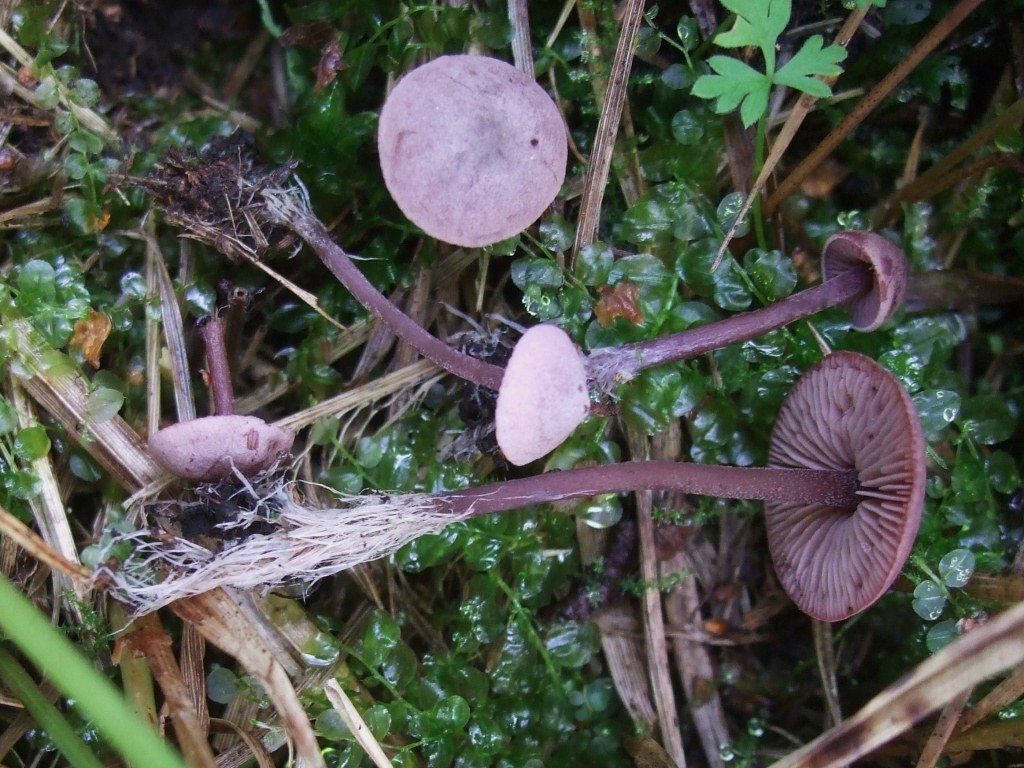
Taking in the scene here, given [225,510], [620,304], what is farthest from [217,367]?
[620,304]

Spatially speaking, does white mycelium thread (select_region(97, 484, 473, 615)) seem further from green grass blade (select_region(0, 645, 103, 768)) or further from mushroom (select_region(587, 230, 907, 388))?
mushroom (select_region(587, 230, 907, 388))

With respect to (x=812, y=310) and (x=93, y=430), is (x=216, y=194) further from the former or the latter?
(x=812, y=310)

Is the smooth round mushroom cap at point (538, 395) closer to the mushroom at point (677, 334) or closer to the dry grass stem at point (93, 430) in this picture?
the mushroom at point (677, 334)

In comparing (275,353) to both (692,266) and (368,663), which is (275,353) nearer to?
(368,663)

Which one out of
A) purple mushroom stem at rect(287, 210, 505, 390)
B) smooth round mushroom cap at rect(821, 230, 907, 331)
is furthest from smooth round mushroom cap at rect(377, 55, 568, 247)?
smooth round mushroom cap at rect(821, 230, 907, 331)

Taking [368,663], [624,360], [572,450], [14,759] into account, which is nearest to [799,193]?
[624,360]

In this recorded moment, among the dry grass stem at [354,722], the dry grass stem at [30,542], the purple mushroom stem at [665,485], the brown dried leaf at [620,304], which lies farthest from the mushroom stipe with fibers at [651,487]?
the brown dried leaf at [620,304]
